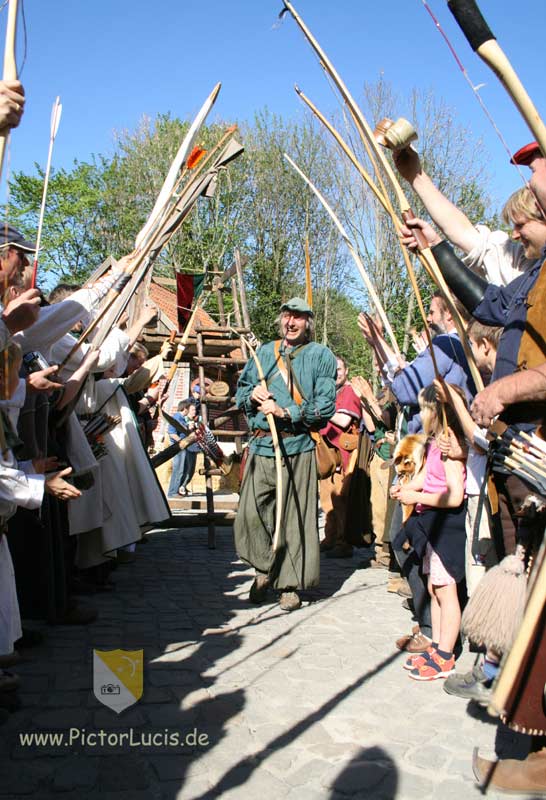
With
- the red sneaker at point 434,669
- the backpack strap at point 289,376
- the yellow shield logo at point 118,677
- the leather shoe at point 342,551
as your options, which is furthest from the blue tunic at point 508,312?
the leather shoe at point 342,551

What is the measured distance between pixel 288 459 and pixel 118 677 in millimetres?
2143

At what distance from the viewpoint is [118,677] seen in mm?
3578

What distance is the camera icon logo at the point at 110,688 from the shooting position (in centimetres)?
334

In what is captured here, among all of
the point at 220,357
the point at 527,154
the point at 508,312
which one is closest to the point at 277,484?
the point at 508,312

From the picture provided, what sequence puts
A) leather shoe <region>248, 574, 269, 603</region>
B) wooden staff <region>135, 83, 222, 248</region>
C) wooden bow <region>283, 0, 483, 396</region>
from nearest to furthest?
1. wooden bow <region>283, 0, 483, 396</region>
2. wooden staff <region>135, 83, 222, 248</region>
3. leather shoe <region>248, 574, 269, 603</region>

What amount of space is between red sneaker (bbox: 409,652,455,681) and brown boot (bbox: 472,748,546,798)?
43.4 inches

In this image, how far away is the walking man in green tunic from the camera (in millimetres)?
5156

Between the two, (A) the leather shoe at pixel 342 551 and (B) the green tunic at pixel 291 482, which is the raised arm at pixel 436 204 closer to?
(B) the green tunic at pixel 291 482

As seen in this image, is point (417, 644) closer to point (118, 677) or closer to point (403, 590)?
point (403, 590)

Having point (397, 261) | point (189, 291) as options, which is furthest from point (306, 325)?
point (397, 261)

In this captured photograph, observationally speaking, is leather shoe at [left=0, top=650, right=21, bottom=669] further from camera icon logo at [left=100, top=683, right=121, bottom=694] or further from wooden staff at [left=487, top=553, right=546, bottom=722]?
wooden staff at [left=487, top=553, right=546, bottom=722]

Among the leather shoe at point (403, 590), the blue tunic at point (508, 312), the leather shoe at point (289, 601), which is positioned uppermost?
the blue tunic at point (508, 312)

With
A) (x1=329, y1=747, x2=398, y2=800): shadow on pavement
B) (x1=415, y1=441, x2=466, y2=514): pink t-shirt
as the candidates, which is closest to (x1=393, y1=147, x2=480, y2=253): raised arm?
(x1=415, y1=441, x2=466, y2=514): pink t-shirt

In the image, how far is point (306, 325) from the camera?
18.0 feet
